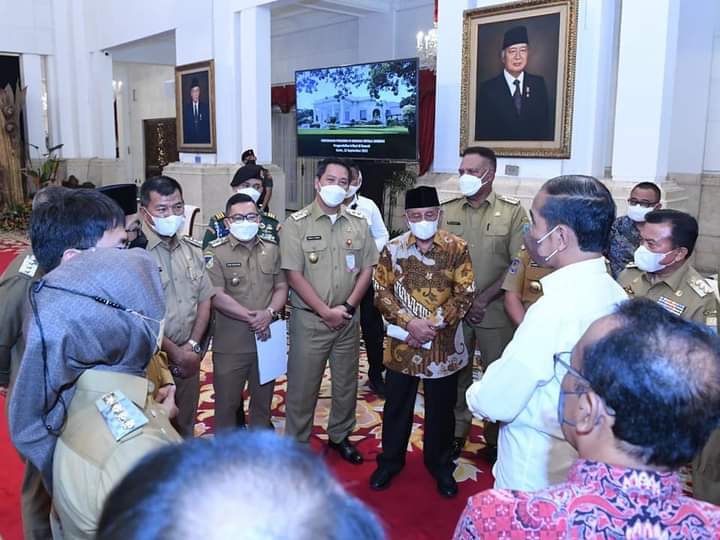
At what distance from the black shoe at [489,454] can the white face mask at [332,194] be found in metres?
1.54

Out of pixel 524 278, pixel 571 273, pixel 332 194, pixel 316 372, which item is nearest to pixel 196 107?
pixel 332 194

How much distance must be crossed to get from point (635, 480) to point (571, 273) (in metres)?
0.82

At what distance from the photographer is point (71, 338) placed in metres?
1.23

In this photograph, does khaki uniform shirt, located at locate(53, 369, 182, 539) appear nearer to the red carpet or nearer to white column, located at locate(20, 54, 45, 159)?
the red carpet

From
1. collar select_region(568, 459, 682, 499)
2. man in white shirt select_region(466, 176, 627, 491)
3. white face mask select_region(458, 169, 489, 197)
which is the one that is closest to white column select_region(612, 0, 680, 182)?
white face mask select_region(458, 169, 489, 197)

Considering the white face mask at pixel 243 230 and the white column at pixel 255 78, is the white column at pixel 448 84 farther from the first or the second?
the white column at pixel 255 78

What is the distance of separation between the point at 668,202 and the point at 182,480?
4.40 m

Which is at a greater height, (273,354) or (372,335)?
(273,354)

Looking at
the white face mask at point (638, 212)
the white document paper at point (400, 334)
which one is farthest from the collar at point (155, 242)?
the white face mask at point (638, 212)

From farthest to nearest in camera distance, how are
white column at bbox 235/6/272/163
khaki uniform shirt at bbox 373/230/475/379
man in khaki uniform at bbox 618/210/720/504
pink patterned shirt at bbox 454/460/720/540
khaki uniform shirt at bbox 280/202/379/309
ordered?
1. white column at bbox 235/6/272/163
2. khaki uniform shirt at bbox 280/202/379/309
3. khaki uniform shirt at bbox 373/230/475/379
4. man in khaki uniform at bbox 618/210/720/504
5. pink patterned shirt at bbox 454/460/720/540

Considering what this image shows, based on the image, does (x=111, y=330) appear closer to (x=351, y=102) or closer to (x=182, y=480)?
(x=182, y=480)

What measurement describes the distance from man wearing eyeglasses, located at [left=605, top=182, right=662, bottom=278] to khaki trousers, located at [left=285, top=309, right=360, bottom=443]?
164cm

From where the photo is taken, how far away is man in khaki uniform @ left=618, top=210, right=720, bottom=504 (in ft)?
8.59

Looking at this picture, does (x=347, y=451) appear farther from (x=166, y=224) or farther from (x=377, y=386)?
(x=166, y=224)
